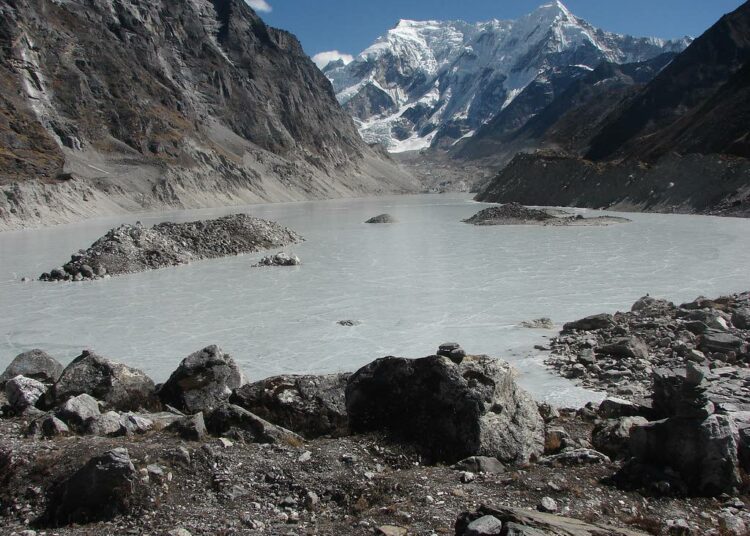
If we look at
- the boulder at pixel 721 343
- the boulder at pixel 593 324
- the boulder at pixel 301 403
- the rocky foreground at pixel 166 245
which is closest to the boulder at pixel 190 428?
the boulder at pixel 301 403

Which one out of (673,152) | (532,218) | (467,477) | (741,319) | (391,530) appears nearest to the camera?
(391,530)

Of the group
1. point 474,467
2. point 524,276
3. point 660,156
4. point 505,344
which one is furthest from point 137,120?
point 474,467

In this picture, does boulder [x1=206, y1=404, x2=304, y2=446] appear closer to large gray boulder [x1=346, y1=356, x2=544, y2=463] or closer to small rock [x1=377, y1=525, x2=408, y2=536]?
large gray boulder [x1=346, y1=356, x2=544, y2=463]

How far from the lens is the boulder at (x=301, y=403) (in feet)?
25.3

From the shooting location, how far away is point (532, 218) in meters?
50.0

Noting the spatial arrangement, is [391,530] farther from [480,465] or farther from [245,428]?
[245,428]

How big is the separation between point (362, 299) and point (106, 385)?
11.4 meters

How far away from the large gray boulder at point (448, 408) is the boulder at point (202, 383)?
2.60m

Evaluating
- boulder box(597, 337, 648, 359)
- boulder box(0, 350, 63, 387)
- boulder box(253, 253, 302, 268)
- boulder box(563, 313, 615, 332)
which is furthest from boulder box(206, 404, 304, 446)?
boulder box(253, 253, 302, 268)

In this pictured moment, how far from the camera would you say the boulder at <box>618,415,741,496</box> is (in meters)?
6.00

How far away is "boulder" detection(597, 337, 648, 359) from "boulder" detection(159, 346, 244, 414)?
6961mm

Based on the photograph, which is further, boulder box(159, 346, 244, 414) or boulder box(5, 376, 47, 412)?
boulder box(159, 346, 244, 414)

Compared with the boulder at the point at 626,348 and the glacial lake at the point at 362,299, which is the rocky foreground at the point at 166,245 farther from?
the boulder at the point at 626,348

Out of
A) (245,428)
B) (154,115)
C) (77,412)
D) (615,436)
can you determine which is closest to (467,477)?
(615,436)
